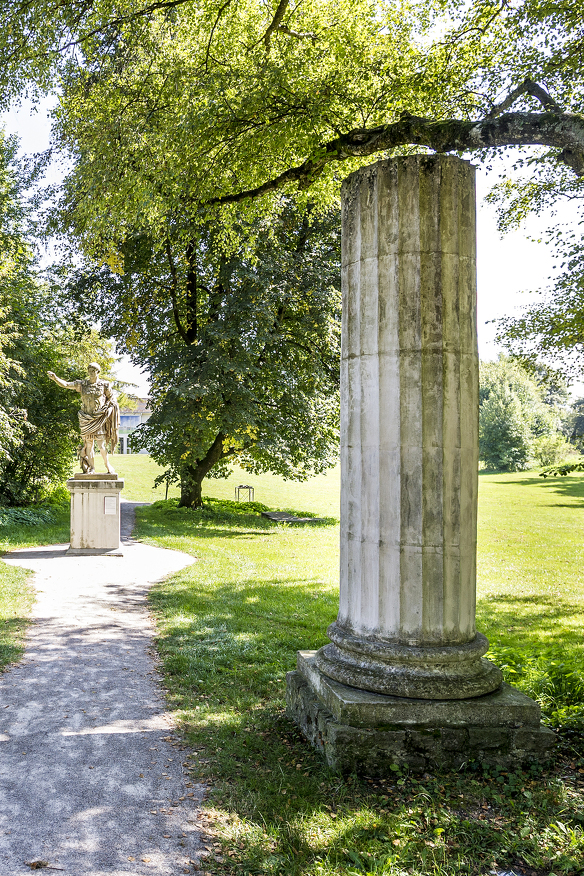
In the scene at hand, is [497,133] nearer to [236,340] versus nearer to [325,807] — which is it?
[325,807]

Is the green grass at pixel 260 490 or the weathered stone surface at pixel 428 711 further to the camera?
the green grass at pixel 260 490

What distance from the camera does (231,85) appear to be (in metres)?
6.34

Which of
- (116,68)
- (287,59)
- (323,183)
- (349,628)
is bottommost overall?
(349,628)

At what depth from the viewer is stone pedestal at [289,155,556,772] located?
13.8 feet

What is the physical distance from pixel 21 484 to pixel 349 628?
19.1 meters

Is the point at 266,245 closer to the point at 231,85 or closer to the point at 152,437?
the point at 152,437

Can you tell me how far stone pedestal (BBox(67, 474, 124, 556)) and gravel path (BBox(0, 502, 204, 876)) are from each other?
522cm

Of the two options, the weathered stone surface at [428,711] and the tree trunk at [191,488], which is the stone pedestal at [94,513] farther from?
the weathered stone surface at [428,711]

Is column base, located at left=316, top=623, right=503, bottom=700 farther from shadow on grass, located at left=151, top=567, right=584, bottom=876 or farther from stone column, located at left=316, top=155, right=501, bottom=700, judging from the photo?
shadow on grass, located at left=151, top=567, right=584, bottom=876

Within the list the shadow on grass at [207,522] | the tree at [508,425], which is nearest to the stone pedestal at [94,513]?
the shadow on grass at [207,522]

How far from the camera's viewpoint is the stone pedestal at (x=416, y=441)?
4.21 m

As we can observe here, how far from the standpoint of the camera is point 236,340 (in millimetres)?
16703

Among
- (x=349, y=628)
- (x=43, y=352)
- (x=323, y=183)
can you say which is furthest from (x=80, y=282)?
(x=349, y=628)

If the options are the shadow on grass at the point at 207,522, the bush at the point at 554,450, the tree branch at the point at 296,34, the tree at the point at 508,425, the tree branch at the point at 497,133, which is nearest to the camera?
the tree branch at the point at 497,133
